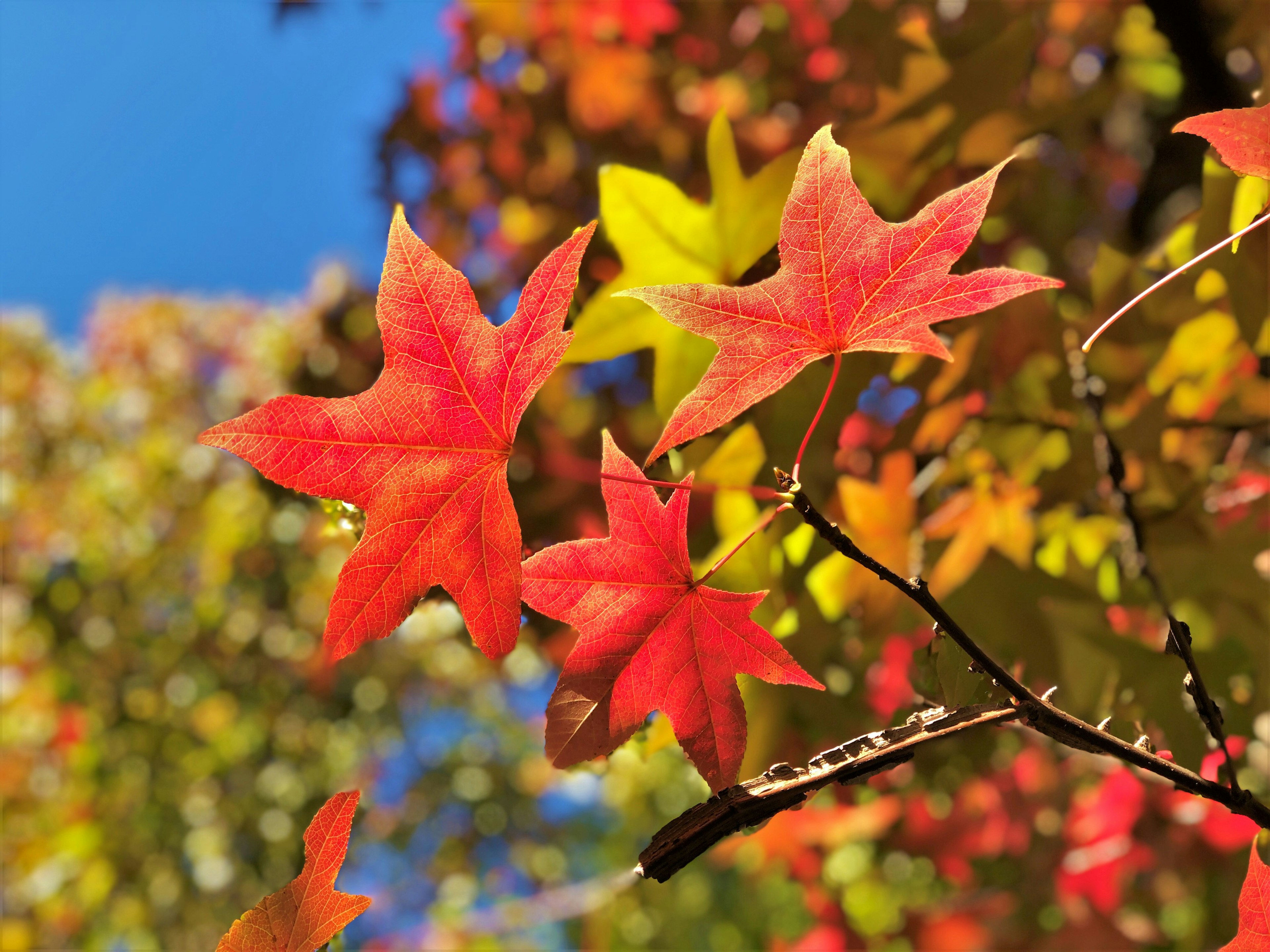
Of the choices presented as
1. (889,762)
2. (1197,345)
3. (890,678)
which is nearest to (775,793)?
(889,762)

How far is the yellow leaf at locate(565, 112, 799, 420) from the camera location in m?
0.79

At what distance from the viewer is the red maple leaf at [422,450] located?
0.46 m

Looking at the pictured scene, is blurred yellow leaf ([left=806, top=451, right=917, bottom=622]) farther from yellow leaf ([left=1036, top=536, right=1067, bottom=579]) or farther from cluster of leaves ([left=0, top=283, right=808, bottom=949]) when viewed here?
cluster of leaves ([left=0, top=283, right=808, bottom=949])

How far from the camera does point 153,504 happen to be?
5.45 m

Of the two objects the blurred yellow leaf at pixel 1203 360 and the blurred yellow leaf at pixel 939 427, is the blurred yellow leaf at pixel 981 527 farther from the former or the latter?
the blurred yellow leaf at pixel 1203 360

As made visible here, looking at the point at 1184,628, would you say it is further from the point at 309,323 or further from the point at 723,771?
the point at 309,323

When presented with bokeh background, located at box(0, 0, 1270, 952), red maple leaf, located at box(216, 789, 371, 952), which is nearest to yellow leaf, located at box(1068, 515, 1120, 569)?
bokeh background, located at box(0, 0, 1270, 952)

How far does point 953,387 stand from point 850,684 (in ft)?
1.40

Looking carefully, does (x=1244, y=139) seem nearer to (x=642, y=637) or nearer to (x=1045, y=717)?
(x=1045, y=717)

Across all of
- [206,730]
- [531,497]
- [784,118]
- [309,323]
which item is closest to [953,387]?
[531,497]

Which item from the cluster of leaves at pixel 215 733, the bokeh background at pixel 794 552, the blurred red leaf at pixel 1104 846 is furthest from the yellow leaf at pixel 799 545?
the cluster of leaves at pixel 215 733

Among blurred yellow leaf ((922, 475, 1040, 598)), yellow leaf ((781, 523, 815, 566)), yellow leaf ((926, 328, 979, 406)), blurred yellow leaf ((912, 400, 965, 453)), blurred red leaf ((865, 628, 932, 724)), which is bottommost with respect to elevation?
blurred red leaf ((865, 628, 932, 724))

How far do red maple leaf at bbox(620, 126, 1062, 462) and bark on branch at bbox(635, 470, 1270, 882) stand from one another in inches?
2.7

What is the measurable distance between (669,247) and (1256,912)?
Answer: 26.3 inches
